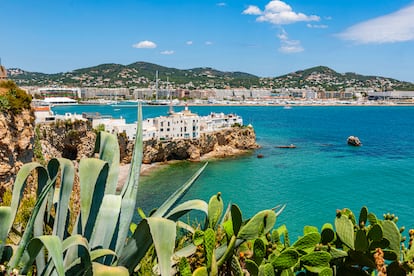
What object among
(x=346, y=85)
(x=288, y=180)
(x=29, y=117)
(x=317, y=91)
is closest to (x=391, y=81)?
(x=346, y=85)

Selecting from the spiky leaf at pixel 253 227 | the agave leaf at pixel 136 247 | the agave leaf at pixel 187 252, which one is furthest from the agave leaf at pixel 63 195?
the spiky leaf at pixel 253 227

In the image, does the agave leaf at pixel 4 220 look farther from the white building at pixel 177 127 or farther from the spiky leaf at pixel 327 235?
the white building at pixel 177 127

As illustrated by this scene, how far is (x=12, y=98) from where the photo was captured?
27.5 ft

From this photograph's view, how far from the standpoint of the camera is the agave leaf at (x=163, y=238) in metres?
1.94

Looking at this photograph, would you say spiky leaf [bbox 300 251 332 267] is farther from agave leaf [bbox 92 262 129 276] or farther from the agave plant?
agave leaf [bbox 92 262 129 276]

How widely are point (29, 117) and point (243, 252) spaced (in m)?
7.54

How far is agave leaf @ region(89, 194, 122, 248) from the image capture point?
7.58ft

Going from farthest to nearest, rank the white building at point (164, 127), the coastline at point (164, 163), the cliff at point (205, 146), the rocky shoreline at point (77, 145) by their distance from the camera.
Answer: the cliff at point (205, 146) → the white building at point (164, 127) → the coastline at point (164, 163) → the rocky shoreline at point (77, 145)

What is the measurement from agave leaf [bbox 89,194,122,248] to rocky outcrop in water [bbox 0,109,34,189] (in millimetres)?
6225

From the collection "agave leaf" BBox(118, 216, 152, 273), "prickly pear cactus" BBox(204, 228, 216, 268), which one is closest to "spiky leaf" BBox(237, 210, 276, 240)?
"prickly pear cactus" BBox(204, 228, 216, 268)

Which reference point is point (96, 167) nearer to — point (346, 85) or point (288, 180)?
point (288, 180)

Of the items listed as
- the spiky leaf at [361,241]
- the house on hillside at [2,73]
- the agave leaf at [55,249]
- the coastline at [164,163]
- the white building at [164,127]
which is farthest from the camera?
the white building at [164,127]

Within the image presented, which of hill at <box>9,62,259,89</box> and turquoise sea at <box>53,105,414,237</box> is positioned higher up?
hill at <box>9,62,259,89</box>

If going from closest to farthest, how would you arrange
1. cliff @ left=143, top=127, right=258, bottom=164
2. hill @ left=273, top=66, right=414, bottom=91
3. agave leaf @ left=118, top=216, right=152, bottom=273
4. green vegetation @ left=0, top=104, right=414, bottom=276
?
green vegetation @ left=0, top=104, right=414, bottom=276 → agave leaf @ left=118, top=216, right=152, bottom=273 → cliff @ left=143, top=127, right=258, bottom=164 → hill @ left=273, top=66, right=414, bottom=91
